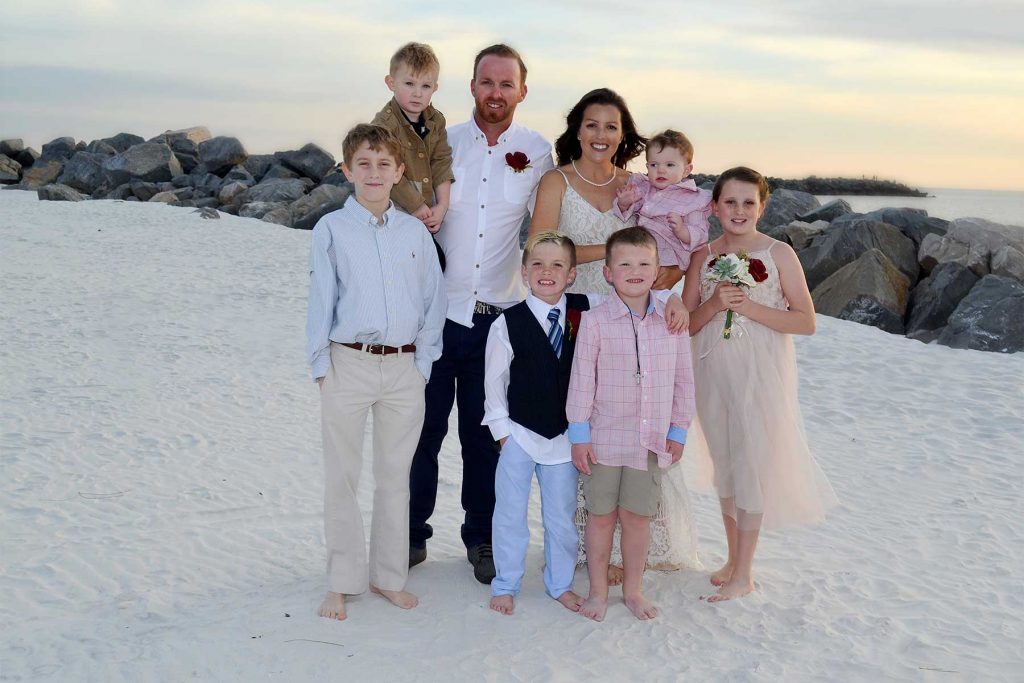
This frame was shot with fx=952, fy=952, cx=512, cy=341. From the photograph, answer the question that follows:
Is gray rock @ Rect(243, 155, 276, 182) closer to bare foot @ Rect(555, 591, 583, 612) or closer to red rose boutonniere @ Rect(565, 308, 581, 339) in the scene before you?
red rose boutonniere @ Rect(565, 308, 581, 339)

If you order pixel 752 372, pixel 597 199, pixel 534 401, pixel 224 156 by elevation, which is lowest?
pixel 534 401

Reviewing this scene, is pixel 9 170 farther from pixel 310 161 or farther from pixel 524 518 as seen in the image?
pixel 524 518

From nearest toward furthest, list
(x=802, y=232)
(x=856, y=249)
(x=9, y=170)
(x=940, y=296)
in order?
(x=940, y=296) < (x=856, y=249) < (x=802, y=232) < (x=9, y=170)

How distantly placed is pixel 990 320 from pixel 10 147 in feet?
129

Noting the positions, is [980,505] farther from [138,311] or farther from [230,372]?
[138,311]

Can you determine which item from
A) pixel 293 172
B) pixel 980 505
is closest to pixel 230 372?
pixel 980 505

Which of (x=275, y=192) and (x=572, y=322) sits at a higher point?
(x=275, y=192)

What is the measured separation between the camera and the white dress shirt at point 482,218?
4473 mm

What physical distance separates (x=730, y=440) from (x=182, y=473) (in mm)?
3791

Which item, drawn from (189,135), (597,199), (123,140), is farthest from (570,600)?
(123,140)

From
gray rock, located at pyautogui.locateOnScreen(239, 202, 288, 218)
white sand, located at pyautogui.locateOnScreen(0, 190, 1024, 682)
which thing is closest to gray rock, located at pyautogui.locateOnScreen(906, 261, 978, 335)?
white sand, located at pyautogui.locateOnScreen(0, 190, 1024, 682)

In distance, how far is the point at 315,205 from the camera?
782 inches

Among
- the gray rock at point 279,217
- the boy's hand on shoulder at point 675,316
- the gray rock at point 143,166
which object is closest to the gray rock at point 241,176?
the gray rock at point 143,166

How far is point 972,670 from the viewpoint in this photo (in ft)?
12.7
